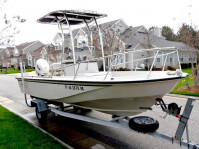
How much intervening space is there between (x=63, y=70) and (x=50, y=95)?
836mm

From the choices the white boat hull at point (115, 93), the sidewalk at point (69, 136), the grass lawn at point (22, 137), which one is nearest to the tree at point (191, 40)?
the white boat hull at point (115, 93)

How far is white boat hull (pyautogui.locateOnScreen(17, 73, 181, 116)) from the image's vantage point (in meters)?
3.47

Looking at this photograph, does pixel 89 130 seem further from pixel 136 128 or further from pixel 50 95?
pixel 136 128

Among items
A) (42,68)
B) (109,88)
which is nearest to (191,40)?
(42,68)

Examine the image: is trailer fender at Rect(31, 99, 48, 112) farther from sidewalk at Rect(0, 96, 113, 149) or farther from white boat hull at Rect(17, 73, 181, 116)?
white boat hull at Rect(17, 73, 181, 116)

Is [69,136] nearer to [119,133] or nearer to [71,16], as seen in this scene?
[119,133]

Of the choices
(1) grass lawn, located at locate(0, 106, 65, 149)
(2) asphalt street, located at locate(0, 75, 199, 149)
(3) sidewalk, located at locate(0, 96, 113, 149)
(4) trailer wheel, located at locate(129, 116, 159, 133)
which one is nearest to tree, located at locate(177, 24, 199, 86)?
(2) asphalt street, located at locate(0, 75, 199, 149)

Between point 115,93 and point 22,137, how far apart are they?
2605mm

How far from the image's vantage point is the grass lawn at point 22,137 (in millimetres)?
3928

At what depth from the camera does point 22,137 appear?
4371mm

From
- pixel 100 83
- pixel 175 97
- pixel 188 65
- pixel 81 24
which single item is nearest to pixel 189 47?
pixel 175 97

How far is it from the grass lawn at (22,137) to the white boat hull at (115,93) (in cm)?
110

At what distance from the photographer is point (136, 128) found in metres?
3.40

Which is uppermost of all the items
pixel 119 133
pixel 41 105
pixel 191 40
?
pixel 191 40
